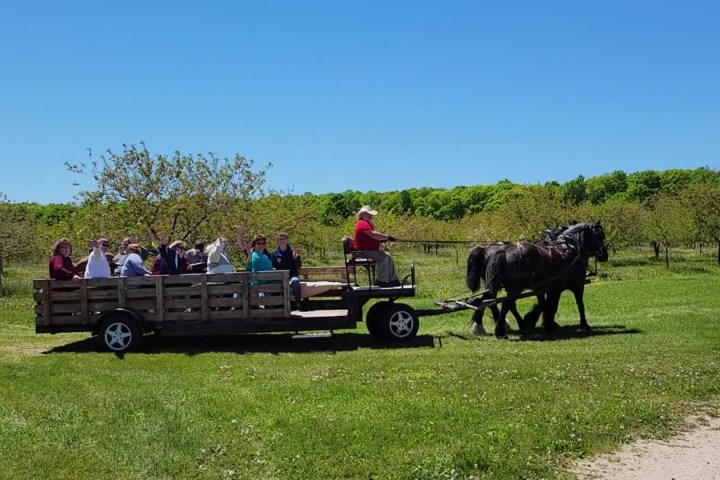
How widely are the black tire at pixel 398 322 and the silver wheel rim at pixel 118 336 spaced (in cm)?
474

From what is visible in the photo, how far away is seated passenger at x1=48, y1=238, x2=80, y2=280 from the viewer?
11836 mm

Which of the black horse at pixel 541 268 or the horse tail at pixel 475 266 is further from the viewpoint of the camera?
the horse tail at pixel 475 266

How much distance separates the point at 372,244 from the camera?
12305mm

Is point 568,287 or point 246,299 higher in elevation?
point 246,299

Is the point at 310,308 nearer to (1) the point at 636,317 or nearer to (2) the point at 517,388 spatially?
(2) the point at 517,388

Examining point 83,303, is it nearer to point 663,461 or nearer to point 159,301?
point 159,301

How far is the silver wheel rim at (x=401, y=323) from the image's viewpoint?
12.6 metres

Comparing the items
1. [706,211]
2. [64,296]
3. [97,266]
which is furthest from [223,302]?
[706,211]

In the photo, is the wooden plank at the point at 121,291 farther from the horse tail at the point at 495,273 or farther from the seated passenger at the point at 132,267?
the horse tail at the point at 495,273

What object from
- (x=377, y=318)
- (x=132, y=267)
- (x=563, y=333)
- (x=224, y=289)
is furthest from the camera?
(x=563, y=333)

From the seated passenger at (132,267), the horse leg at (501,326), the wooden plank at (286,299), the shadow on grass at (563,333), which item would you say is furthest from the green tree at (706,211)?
the seated passenger at (132,267)

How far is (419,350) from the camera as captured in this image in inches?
456

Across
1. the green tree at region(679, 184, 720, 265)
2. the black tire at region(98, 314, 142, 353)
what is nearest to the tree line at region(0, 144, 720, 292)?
the green tree at region(679, 184, 720, 265)

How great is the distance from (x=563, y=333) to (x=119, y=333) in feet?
29.9
